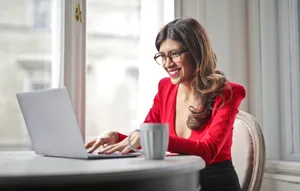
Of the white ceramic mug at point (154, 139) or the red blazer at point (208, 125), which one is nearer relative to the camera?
the white ceramic mug at point (154, 139)

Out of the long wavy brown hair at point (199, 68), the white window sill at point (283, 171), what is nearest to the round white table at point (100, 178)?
the long wavy brown hair at point (199, 68)

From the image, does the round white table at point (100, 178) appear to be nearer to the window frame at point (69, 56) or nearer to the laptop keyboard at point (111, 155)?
the laptop keyboard at point (111, 155)

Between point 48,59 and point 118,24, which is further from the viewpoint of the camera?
point 118,24

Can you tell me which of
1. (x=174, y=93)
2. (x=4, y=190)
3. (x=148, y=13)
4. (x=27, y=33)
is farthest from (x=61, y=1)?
(x=4, y=190)

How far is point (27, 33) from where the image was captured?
2.02 m

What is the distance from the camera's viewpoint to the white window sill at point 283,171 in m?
2.14

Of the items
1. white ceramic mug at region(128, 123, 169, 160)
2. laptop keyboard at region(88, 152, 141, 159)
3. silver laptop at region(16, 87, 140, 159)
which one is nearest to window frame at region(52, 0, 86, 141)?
silver laptop at region(16, 87, 140, 159)

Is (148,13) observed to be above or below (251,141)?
above

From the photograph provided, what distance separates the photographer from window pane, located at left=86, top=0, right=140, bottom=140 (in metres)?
2.15

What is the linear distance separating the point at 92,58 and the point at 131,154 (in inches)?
38.5

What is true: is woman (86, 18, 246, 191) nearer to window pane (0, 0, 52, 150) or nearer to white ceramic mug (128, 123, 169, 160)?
white ceramic mug (128, 123, 169, 160)

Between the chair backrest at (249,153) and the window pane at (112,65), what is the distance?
61 cm

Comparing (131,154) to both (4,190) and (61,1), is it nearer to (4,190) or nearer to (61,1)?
(4,190)

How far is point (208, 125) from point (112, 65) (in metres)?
0.79
